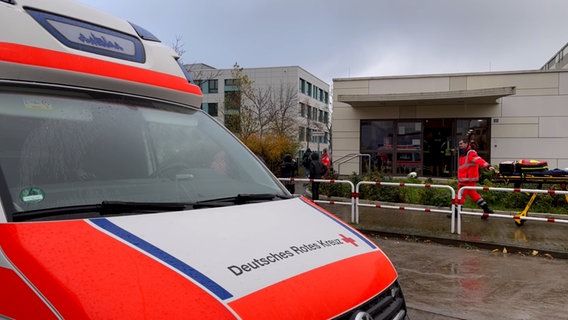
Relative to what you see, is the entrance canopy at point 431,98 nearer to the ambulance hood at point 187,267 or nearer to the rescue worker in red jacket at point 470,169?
the rescue worker in red jacket at point 470,169

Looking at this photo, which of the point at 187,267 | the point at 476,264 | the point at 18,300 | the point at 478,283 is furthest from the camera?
the point at 476,264

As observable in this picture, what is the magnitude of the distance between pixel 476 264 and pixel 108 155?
5876 millimetres

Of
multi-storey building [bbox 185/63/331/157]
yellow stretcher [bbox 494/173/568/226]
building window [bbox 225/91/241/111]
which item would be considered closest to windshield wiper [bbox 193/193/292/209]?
yellow stretcher [bbox 494/173/568/226]

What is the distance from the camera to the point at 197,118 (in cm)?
325

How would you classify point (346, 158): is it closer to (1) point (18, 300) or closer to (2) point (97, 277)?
(2) point (97, 277)

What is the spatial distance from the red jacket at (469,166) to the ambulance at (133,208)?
7.30m

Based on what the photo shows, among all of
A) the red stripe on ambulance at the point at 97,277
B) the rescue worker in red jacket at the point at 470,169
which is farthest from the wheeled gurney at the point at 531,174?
the red stripe on ambulance at the point at 97,277

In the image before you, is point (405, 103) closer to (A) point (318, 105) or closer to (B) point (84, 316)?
(B) point (84, 316)

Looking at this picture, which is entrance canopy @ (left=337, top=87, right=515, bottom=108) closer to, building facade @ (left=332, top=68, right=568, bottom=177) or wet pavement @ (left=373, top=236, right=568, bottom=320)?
building facade @ (left=332, top=68, right=568, bottom=177)

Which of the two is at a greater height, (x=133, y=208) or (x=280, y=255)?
(x=133, y=208)

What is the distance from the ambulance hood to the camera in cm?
150

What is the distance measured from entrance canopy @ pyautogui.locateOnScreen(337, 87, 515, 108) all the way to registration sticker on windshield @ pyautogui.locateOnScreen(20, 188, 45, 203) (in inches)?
646

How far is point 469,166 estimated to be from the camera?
9.34 metres

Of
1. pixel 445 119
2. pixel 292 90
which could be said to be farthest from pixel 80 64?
pixel 292 90
